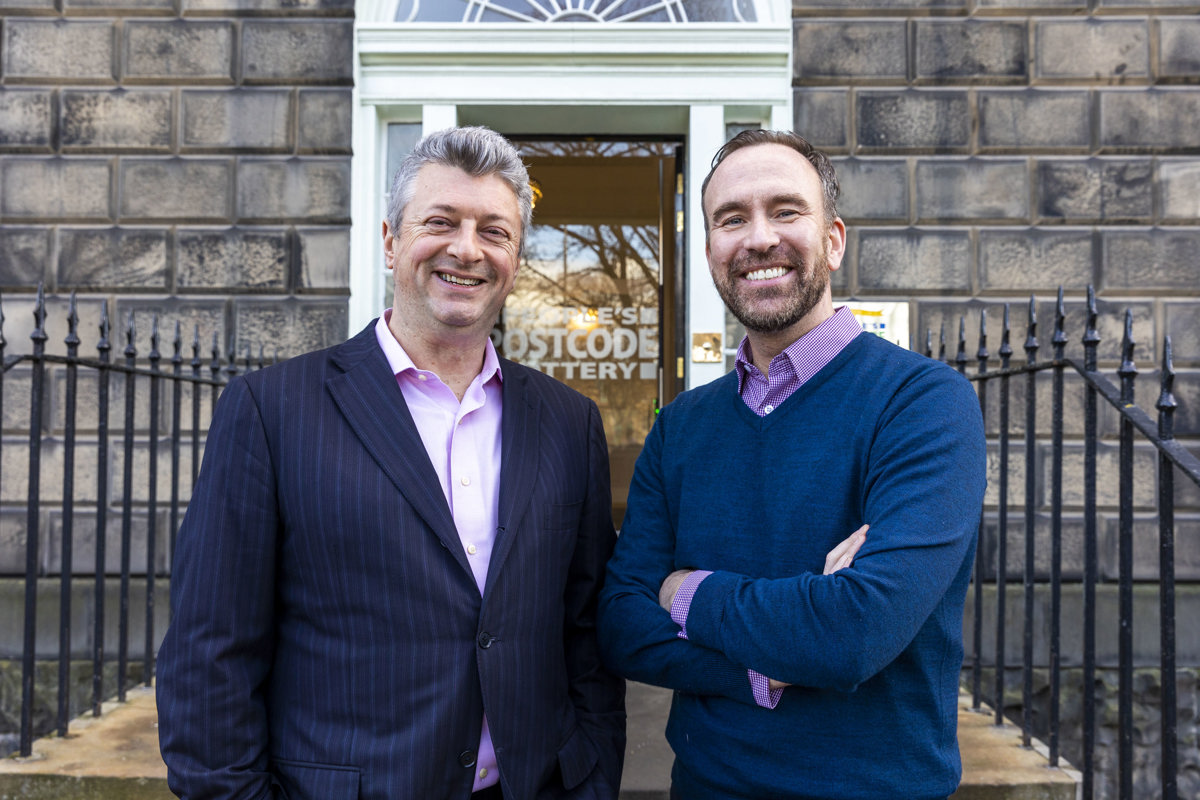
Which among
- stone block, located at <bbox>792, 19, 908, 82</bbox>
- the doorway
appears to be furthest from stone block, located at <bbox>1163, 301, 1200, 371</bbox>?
the doorway

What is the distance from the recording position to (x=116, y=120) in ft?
15.8

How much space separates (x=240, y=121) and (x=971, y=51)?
4448 millimetres

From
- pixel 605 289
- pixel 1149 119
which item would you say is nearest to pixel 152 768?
pixel 605 289

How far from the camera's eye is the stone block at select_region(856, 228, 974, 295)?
4.75 m

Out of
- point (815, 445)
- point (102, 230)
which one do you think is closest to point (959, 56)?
point (815, 445)

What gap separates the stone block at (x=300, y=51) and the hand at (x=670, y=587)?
Result: 4.15m

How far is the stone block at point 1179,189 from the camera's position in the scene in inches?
187

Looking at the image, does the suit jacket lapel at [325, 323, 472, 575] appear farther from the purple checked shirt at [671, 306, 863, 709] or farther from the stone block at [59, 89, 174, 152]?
the stone block at [59, 89, 174, 152]

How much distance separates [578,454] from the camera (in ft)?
6.24

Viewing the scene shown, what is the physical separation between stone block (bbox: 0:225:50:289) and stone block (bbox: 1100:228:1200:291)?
21.1 feet

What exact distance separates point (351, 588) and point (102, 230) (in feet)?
14.4

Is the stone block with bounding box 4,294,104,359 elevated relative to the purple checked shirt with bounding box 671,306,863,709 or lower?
elevated

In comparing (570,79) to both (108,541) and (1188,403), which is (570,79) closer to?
(108,541)

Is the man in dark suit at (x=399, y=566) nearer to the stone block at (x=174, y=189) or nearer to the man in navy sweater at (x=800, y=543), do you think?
the man in navy sweater at (x=800, y=543)
